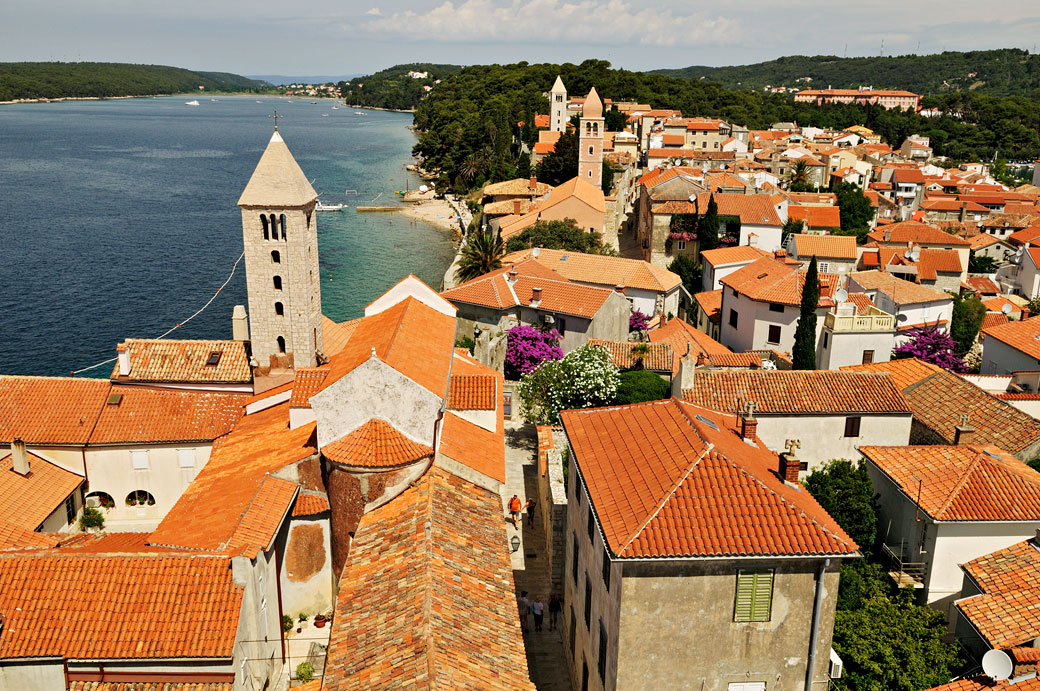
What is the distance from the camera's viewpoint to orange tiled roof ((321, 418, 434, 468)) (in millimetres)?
20844

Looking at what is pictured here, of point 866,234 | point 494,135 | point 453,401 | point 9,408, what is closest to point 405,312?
point 453,401

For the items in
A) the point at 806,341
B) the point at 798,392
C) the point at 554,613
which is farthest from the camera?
the point at 806,341

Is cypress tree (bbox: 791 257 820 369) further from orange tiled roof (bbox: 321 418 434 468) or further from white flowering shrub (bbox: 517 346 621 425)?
orange tiled roof (bbox: 321 418 434 468)

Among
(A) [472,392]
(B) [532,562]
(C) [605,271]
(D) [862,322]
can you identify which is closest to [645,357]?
(D) [862,322]

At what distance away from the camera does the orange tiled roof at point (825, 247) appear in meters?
61.3

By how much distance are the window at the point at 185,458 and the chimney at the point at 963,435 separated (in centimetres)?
2639

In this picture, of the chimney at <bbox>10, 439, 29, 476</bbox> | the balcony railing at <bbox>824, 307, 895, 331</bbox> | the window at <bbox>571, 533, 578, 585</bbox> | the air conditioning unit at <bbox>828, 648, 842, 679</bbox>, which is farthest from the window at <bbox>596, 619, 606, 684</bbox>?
the balcony railing at <bbox>824, 307, 895, 331</bbox>

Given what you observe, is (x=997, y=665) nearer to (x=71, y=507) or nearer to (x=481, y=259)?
(x=71, y=507)

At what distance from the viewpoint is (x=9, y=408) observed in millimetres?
30344

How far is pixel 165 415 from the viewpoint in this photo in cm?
3092

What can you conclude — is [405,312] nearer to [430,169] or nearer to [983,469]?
[983,469]

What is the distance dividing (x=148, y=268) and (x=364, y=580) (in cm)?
6996

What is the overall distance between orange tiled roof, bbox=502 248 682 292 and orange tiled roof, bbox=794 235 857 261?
41.4 feet

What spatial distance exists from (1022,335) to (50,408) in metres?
41.8
